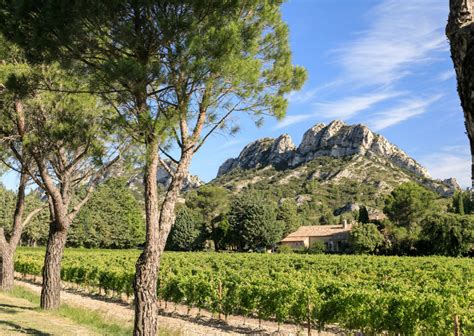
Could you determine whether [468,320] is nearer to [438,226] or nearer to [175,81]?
[175,81]

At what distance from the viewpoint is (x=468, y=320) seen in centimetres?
874

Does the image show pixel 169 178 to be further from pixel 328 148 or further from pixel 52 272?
pixel 328 148

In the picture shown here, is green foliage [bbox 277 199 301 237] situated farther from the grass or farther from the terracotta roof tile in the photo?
the grass

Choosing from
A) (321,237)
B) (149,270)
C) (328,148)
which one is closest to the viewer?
(149,270)

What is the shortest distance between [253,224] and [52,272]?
4883 cm

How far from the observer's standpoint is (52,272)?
11.5 m

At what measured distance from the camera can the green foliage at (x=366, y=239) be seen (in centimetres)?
4647

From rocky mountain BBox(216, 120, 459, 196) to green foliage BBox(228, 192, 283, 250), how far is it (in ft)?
176

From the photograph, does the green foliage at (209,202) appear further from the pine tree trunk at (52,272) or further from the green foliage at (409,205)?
the pine tree trunk at (52,272)

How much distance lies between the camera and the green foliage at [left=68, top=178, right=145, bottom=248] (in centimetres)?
6169

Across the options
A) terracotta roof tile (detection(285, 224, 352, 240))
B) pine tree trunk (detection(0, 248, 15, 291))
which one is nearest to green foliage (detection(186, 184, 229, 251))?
terracotta roof tile (detection(285, 224, 352, 240))

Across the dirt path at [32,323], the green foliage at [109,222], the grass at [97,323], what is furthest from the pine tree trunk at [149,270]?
the green foliage at [109,222]

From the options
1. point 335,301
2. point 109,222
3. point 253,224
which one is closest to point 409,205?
point 253,224

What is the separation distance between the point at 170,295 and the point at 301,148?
430ft
